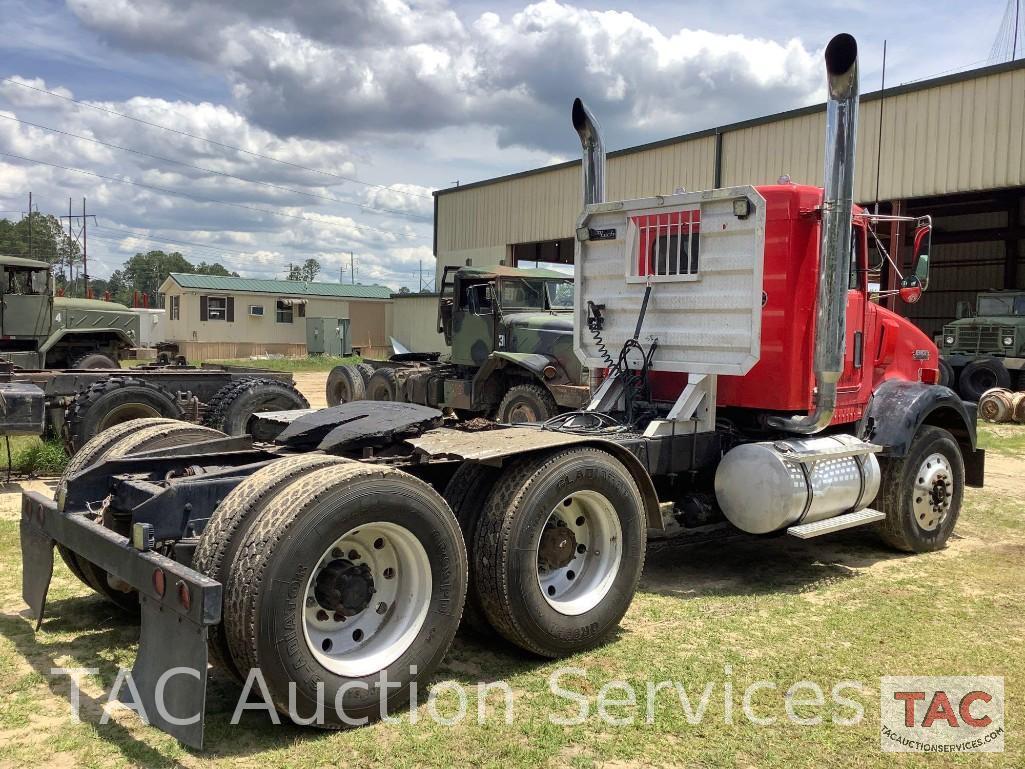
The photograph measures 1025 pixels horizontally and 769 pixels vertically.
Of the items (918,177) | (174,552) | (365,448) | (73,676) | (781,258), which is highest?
(918,177)

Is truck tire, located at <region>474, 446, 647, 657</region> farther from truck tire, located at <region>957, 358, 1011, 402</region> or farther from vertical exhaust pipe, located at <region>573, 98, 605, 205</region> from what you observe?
truck tire, located at <region>957, 358, 1011, 402</region>

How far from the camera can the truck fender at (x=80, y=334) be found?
1505 centimetres

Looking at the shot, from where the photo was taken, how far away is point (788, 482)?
5.78 m

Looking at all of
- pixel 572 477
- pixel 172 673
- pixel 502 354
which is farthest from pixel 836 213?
pixel 502 354

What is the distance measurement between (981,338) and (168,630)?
20196 millimetres

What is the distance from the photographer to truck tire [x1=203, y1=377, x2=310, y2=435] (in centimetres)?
959

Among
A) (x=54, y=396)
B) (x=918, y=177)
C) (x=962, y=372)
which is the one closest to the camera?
(x=54, y=396)

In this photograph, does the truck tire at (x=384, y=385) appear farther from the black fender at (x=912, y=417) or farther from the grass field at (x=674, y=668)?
the black fender at (x=912, y=417)

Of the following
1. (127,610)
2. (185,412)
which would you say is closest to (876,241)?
(127,610)

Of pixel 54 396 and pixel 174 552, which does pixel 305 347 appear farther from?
pixel 174 552

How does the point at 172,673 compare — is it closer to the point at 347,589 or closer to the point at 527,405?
the point at 347,589

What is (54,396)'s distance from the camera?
9852mm

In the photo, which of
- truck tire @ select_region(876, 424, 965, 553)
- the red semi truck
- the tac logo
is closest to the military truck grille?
the red semi truck

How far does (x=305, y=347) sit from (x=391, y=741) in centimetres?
3663
